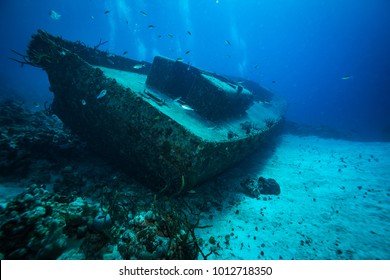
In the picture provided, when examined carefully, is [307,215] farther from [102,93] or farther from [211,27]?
[211,27]

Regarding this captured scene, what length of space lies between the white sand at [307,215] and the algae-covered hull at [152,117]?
1212 millimetres

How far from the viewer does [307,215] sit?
596cm

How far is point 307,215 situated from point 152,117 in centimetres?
483

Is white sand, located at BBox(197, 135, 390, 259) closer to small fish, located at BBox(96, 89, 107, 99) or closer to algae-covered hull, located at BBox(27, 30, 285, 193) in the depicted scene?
algae-covered hull, located at BBox(27, 30, 285, 193)

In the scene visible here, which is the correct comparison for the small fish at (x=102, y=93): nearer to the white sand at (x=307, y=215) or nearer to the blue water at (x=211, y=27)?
the white sand at (x=307, y=215)

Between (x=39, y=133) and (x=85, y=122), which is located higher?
(x=85, y=122)

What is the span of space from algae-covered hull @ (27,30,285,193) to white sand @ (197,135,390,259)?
1.21 metres

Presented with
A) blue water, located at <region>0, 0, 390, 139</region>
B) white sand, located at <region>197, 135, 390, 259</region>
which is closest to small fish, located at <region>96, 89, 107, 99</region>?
white sand, located at <region>197, 135, 390, 259</region>

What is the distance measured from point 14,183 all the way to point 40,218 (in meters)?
2.68

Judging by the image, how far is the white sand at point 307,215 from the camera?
14.7 ft

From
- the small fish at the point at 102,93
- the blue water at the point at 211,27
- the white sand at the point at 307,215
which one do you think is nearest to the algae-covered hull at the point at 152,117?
the small fish at the point at 102,93

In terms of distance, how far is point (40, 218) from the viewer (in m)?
3.10

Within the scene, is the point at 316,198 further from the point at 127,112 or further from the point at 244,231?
the point at 127,112
